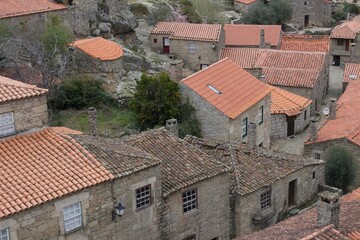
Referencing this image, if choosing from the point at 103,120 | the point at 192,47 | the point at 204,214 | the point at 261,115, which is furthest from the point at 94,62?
the point at 204,214

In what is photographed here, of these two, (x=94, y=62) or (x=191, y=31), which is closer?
(x=94, y=62)

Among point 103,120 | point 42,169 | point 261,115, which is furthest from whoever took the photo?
point 261,115

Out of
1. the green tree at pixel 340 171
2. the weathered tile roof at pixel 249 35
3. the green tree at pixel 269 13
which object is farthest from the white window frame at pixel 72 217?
the green tree at pixel 269 13

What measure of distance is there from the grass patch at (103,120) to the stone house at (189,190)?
29.0ft

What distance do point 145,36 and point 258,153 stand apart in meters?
33.1

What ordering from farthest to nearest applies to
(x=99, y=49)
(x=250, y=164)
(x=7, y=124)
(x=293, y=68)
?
1. (x=293, y=68)
2. (x=99, y=49)
3. (x=250, y=164)
4. (x=7, y=124)

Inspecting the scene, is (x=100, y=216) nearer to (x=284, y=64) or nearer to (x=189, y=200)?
(x=189, y=200)

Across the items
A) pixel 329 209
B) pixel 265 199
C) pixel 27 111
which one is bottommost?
pixel 265 199

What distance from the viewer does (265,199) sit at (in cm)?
2586

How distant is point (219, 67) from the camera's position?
3634 cm

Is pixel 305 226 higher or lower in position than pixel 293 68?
higher

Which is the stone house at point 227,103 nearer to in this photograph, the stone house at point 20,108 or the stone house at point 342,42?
the stone house at point 20,108

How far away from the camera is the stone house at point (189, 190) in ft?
72.9

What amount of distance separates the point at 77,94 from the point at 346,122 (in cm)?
1729
